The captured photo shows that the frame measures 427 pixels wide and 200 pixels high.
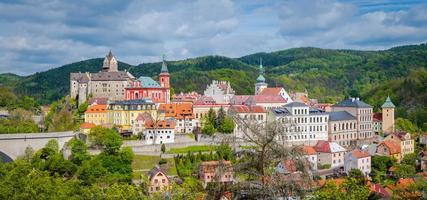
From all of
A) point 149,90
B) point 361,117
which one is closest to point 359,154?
point 361,117

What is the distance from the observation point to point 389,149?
195 feet

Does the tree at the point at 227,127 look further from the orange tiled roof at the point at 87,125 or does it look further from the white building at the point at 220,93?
the orange tiled roof at the point at 87,125

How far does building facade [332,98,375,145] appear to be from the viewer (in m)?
67.8

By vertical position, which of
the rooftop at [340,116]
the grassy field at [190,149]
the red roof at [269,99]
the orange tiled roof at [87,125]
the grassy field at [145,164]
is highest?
the red roof at [269,99]

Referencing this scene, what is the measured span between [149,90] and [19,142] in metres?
16.7

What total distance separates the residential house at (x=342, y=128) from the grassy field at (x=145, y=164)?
21.3 meters

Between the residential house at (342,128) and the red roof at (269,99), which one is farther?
the red roof at (269,99)

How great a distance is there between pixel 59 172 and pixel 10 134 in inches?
273

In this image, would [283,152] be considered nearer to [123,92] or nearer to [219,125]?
[219,125]

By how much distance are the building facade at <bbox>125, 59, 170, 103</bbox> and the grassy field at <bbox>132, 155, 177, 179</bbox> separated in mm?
12103

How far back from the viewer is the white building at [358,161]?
54688mm

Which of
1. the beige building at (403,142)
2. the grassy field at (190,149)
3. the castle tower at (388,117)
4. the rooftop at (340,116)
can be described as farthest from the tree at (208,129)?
the castle tower at (388,117)

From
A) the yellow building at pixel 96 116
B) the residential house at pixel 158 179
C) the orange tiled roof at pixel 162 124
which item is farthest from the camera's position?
the yellow building at pixel 96 116

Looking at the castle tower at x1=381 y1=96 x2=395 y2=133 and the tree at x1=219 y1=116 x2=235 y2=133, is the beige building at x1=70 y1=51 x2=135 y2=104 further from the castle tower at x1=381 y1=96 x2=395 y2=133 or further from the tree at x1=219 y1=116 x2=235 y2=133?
the castle tower at x1=381 y1=96 x2=395 y2=133
